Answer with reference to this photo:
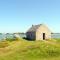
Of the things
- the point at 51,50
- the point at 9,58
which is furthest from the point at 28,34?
the point at 9,58

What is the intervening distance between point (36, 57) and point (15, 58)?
344 centimetres

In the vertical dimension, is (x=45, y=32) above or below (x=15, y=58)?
above

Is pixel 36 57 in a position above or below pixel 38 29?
below

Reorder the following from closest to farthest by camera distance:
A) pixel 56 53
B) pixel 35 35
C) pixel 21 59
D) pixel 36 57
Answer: pixel 21 59, pixel 36 57, pixel 56 53, pixel 35 35

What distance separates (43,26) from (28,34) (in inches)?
315

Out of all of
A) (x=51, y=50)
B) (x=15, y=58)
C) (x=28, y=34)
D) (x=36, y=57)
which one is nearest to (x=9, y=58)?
(x=15, y=58)

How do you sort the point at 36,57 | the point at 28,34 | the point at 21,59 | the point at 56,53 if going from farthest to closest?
the point at 28,34 → the point at 56,53 → the point at 36,57 → the point at 21,59

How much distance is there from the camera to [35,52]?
3180 centimetres

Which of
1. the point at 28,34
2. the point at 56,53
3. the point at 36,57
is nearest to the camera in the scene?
the point at 36,57

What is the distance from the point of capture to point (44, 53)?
3105 centimetres

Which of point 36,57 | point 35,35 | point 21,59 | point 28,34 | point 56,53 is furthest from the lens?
point 28,34

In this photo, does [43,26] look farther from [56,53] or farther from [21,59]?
[21,59]

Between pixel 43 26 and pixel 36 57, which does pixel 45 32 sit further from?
pixel 36 57

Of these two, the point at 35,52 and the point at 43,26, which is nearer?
the point at 35,52
